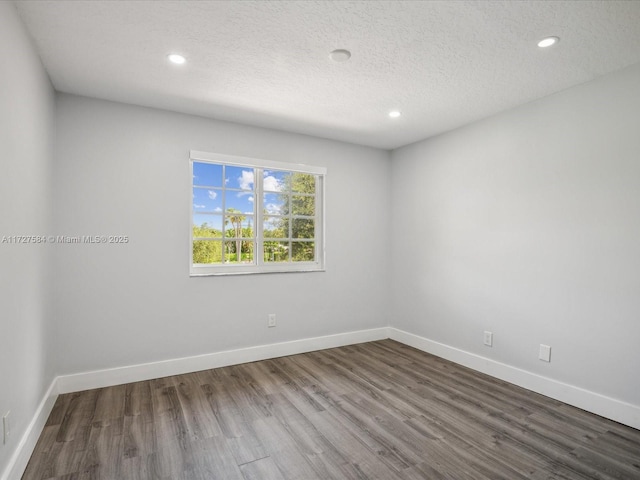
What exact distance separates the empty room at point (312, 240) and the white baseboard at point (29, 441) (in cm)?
2

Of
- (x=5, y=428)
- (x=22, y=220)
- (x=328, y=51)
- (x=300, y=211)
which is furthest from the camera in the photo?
(x=300, y=211)

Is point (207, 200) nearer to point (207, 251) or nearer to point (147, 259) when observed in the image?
point (207, 251)

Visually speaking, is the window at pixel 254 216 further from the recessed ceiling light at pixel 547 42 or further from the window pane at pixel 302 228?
the recessed ceiling light at pixel 547 42

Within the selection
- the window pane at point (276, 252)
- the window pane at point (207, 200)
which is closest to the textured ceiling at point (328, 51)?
the window pane at point (207, 200)

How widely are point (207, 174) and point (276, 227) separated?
0.94 meters

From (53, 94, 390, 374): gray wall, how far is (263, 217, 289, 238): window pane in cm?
47

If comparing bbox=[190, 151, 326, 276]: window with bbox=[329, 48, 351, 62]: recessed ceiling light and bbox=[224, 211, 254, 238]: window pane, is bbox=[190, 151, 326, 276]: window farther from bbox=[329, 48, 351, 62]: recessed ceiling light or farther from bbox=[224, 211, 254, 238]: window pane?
bbox=[329, 48, 351, 62]: recessed ceiling light

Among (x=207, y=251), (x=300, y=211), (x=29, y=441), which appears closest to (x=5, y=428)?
(x=29, y=441)

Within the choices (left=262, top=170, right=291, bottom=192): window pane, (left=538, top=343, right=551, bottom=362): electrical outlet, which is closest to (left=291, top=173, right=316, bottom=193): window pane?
(left=262, top=170, right=291, bottom=192): window pane

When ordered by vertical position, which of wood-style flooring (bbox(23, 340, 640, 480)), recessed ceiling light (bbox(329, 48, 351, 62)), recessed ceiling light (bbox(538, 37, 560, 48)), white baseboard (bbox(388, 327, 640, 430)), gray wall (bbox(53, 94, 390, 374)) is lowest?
wood-style flooring (bbox(23, 340, 640, 480))

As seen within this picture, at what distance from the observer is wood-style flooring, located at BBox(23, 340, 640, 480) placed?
1.89 metres

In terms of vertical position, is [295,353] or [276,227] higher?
[276,227]

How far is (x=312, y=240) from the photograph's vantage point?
414cm

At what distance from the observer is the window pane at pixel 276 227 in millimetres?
3840
